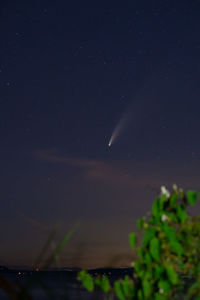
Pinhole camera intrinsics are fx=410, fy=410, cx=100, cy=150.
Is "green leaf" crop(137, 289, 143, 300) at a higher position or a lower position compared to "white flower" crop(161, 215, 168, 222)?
lower

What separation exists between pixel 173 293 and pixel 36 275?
266cm

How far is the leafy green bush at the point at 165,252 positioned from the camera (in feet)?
12.9

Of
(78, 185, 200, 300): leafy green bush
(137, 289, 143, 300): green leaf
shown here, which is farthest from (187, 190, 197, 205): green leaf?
(137, 289, 143, 300): green leaf

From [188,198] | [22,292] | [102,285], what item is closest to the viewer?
[22,292]

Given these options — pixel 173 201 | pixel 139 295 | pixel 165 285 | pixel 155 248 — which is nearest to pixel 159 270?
pixel 165 285

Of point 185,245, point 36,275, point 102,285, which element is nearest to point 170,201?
point 185,245

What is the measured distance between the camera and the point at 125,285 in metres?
4.21

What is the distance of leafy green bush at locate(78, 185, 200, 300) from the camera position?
392cm

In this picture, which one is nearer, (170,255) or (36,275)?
(36,275)

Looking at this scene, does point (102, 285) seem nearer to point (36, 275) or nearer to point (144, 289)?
point (144, 289)

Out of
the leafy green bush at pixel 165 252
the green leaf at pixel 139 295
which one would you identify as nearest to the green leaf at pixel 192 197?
the leafy green bush at pixel 165 252

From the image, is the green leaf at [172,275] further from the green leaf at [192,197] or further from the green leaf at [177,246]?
the green leaf at [192,197]

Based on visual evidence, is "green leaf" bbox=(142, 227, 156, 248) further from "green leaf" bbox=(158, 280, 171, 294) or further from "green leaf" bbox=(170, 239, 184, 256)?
"green leaf" bbox=(158, 280, 171, 294)

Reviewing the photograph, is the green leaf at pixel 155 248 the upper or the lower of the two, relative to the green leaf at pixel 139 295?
upper
